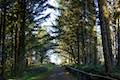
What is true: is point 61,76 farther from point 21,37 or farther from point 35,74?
point 21,37

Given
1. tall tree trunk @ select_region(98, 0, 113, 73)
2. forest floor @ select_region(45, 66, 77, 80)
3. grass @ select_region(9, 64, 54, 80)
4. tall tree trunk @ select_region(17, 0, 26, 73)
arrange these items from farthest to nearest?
tall tree trunk @ select_region(17, 0, 26, 73) < grass @ select_region(9, 64, 54, 80) < forest floor @ select_region(45, 66, 77, 80) < tall tree trunk @ select_region(98, 0, 113, 73)

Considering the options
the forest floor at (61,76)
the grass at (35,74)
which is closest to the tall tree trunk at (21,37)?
the grass at (35,74)

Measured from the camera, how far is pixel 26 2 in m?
31.4

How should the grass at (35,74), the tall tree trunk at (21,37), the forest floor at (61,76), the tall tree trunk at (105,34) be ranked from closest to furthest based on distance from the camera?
the tall tree trunk at (105,34)
the forest floor at (61,76)
the grass at (35,74)
the tall tree trunk at (21,37)

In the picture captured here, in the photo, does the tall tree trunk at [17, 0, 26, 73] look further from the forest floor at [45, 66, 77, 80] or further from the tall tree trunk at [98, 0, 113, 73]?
the tall tree trunk at [98, 0, 113, 73]

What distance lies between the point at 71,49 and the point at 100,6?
4244cm

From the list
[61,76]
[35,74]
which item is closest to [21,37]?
[35,74]

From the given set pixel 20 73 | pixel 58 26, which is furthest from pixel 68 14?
pixel 20 73

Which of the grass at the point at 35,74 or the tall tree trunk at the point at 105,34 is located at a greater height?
the tall tree trunk at the point at 105,34

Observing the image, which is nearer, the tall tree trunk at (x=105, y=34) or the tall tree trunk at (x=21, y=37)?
the tall tree trunk at (x=105, y=34)

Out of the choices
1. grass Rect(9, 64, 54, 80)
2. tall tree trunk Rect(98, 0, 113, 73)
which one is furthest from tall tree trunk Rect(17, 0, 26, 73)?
tall tree trunk Rect(98, 0, 113, 73)

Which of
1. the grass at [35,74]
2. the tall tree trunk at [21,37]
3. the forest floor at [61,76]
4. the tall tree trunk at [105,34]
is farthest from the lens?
the tall tree trunk at [21,37]

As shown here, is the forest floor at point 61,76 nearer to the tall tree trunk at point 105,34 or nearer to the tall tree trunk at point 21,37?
the tall tree trunk at point 21,37

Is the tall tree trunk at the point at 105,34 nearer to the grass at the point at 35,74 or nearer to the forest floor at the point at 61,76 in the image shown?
the forest floor at the point at 61,76
